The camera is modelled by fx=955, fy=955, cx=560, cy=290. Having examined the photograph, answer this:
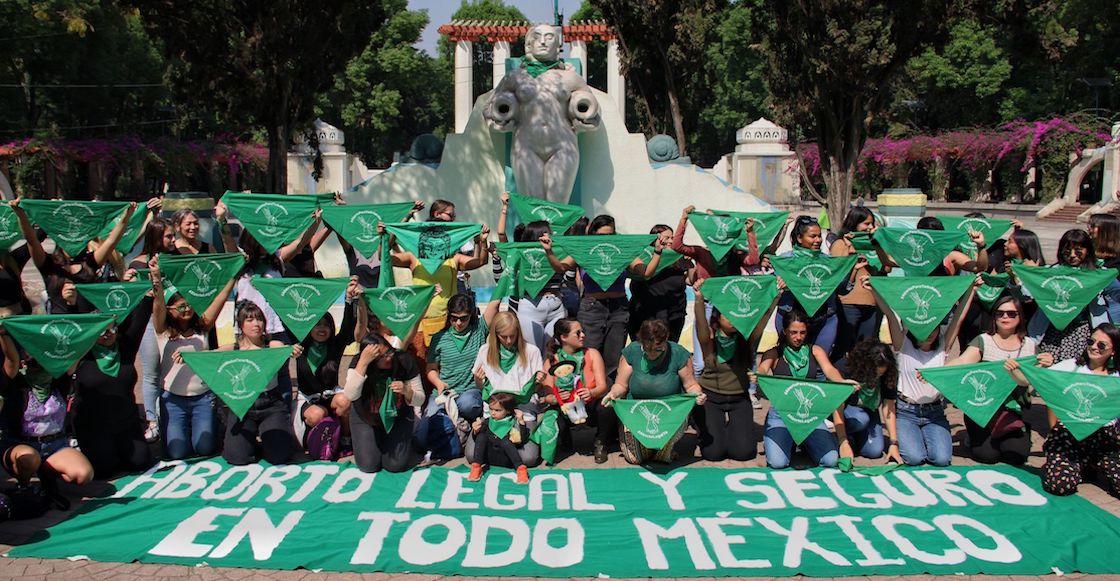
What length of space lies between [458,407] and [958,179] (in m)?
41.2

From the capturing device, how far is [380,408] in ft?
20.7

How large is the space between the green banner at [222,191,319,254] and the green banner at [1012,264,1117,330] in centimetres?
538

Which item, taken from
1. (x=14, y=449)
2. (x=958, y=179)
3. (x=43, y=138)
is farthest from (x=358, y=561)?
(x=958, y=179)

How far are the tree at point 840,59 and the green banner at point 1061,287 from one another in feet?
20.7

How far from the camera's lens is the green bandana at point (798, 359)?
257 inches

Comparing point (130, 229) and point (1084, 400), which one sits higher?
point (130, 229)

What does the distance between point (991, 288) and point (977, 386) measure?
3.92ft

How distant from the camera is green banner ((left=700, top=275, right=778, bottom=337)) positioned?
6.66 m

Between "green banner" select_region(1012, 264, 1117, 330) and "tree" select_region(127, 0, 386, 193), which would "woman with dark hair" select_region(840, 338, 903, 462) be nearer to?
"green banner" select_region(1012, 264, 1117, 330)

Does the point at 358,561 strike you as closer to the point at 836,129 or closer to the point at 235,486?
the point at 235,486

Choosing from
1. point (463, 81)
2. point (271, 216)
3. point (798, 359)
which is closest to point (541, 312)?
point (798, 359)

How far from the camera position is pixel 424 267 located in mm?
7547

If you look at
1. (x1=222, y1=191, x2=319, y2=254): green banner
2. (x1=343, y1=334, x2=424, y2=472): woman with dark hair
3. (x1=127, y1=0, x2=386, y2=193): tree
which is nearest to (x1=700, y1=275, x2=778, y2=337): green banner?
(x1=343, y1=334, x2=424, y2=472): woman with dark hair

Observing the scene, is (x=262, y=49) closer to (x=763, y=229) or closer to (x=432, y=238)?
(x=432, y=238)
